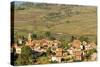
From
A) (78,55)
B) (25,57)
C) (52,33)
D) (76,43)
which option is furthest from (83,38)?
(25,57)

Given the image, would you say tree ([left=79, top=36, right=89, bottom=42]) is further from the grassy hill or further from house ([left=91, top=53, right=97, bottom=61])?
house ([left=91, top=53, right=97, bottom=61])

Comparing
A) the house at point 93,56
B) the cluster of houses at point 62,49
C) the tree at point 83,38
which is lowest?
the house at point 93,56

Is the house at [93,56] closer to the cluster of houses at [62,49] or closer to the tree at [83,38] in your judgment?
the cluster of houses at [62,49]

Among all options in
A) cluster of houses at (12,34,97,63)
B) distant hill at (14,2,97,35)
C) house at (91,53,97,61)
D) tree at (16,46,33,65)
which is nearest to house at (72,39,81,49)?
cluster of houses at (12,34,97,63)

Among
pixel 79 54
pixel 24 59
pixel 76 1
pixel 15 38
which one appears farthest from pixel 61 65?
pixel 76 1

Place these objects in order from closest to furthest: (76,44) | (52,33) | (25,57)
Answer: (25,57) < (52,33) < (76,44)

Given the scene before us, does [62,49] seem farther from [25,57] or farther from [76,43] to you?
[25,57]

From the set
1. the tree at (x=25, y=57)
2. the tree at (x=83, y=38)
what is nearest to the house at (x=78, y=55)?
the tree at (x=83, y=38)
